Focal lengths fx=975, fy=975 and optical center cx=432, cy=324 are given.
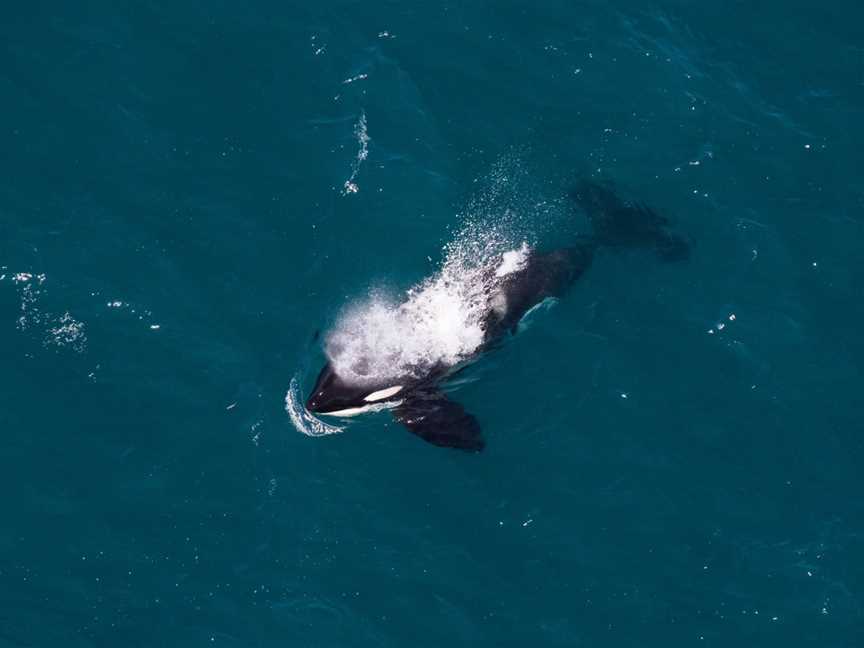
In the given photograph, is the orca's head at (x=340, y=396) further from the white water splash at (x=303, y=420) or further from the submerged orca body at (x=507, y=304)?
the white water splash at (x=303, y=420)

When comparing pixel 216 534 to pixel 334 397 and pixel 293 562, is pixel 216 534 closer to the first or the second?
pixel 293 562

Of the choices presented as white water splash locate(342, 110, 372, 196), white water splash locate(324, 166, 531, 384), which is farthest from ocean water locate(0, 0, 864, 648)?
white water splash locate(324, 166, 531, 384)

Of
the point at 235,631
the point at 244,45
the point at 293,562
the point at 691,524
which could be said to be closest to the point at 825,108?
the point at 691,524

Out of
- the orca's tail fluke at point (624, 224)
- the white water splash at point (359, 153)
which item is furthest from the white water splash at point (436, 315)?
the white water splash at point (359, 153)

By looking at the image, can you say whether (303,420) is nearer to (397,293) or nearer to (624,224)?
(397,293)

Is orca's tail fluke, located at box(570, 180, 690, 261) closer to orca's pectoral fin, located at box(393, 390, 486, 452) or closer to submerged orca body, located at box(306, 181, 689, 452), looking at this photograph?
submerged orca body, located at box(306, 181, 689, 452)

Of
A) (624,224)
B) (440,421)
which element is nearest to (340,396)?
(440,421)
